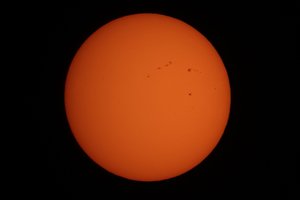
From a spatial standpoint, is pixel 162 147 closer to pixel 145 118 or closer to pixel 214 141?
pixel 145 118

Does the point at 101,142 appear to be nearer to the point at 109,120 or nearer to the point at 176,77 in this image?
the point at 109,120

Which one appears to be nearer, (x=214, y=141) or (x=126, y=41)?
(x=126, y=41)

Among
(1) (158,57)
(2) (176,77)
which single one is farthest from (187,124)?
(1) (158,57)

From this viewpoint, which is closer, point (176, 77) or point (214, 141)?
point (176, 77)

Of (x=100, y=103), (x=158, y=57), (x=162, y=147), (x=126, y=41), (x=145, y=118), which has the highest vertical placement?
(x=126, y=41)

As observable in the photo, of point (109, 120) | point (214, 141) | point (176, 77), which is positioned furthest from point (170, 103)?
point (214, 141)

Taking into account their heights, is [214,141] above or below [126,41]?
below
